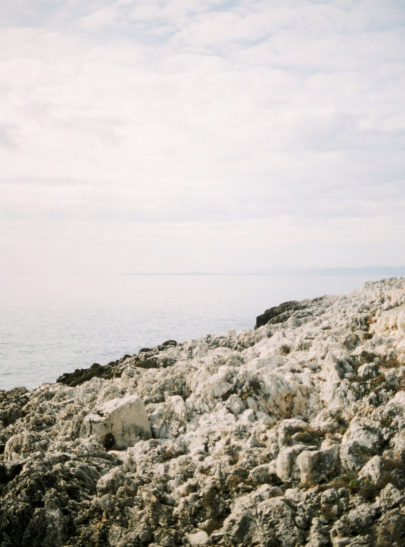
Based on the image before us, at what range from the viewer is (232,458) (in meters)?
11.4

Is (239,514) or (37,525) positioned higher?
(239,514)

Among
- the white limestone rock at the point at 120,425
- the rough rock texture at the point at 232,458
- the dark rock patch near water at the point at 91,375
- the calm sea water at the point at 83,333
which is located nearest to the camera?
the rough rock texture at the point at 232,458

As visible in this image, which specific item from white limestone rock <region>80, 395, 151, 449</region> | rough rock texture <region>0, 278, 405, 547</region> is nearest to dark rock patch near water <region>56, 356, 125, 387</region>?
rough rock texture <region>0, 278, 405, 547</region>

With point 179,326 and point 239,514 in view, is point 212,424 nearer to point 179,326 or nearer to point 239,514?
point 239,514

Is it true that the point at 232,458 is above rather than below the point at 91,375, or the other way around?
above

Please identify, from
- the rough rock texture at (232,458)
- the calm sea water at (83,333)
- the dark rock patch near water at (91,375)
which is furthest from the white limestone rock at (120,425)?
the calm sea water at (83,333)

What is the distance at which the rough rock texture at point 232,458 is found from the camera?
9406 mm

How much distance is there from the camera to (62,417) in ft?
56.5

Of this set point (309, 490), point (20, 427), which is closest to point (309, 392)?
point (309, 490)

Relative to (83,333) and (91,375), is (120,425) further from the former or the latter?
(83,333)

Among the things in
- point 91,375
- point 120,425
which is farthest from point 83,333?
point 120,425

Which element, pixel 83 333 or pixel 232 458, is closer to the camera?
pixel 232 458

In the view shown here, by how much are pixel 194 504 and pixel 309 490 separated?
7.52 feet

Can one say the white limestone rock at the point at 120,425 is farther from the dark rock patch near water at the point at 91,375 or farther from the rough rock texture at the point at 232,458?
the dark rock patch near water at the point at 91,375
